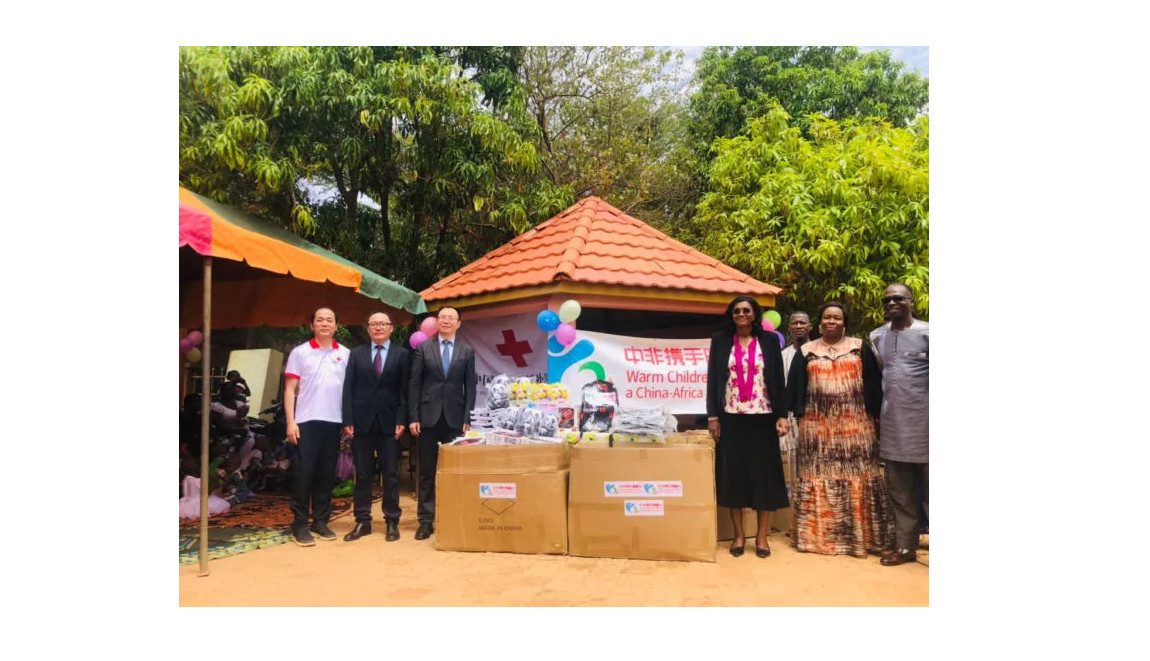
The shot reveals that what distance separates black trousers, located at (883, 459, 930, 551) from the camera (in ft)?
16.6

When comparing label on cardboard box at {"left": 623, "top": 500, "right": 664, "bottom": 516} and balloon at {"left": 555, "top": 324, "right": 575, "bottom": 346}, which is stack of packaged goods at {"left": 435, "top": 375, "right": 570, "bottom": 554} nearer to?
label on cardboard box at {"left": 623, "top": 500, "right": 664, "bottom": 516}

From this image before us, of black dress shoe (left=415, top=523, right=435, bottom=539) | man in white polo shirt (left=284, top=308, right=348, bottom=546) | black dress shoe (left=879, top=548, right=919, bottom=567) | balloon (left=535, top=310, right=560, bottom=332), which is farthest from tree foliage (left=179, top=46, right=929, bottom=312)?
black dress shoe (left=879, top=548, right=919, bottom=567)

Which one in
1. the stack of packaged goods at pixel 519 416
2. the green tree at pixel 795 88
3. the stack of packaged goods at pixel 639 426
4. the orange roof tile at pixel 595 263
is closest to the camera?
the stack of packaged goods at pixel 639 426

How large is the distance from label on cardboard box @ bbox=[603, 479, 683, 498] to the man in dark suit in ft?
4.41

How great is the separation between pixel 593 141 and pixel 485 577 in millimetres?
9436

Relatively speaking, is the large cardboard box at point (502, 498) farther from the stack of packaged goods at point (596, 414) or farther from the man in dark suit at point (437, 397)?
the man in dark suit at point (437, 397)

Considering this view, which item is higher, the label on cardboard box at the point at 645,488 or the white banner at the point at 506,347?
the white banner at the point at 506,347

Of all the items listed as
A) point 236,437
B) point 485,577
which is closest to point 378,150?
point 236,437

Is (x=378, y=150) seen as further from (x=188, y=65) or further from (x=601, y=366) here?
(x=601, y=366)

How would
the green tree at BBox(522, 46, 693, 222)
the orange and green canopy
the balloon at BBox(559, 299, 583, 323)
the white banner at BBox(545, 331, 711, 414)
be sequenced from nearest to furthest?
the orange and green canopy
the balloon at BBox(559, 299, 583, 323)
the white banner at BBox(545, 331, 711, 414)
the green tree at BBox(522, 46, 693, 222)

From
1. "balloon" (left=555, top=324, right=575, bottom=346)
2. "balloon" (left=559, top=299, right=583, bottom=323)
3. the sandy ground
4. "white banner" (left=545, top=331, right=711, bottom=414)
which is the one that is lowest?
the sandy ground

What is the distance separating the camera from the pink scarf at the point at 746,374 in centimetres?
525

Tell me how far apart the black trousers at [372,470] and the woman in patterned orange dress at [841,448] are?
298 centimetres

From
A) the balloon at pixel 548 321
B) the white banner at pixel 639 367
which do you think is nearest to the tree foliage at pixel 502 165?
the balloon at pixel 548 321
